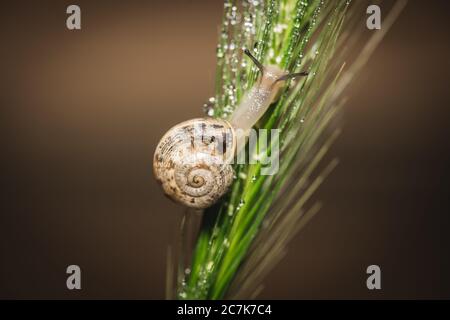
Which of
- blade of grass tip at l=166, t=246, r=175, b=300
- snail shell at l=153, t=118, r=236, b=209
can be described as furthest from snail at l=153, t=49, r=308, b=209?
blade of grass tip at l=166, t=246, r=175, b=300

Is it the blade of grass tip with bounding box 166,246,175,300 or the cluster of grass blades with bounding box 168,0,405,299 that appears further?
the blade of grass tip with bounding box 166,246,175,300

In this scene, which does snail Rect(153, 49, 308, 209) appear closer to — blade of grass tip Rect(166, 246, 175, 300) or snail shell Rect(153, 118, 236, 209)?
snail shell Rect(153, 118, 236, 209)

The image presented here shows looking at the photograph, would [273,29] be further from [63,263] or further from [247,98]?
[63,263]

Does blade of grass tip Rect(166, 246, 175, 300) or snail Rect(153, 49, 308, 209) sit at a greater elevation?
snail Rect(153, 49, 308, 209)

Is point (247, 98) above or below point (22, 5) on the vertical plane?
below

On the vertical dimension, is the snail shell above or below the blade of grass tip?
above

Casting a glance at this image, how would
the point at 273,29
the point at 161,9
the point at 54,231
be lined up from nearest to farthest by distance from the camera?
the point at 273,29, the point at 161,9, the point at 54,231

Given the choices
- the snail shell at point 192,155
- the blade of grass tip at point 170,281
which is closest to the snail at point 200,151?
the snail shell at point 192,155

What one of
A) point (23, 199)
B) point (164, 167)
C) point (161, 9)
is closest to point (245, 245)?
point (164, 167)

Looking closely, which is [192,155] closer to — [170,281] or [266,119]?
[266,119]
